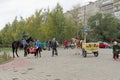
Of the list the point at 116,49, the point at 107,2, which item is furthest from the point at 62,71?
the point at 107,2

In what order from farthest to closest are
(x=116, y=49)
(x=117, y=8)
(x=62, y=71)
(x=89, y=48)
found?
(x=117, y=8)
(x=89, y=48)
(x=116, y=49)
(x=62, y=71)

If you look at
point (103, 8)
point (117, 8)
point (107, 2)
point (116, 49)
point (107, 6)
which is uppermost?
point (107, 2)

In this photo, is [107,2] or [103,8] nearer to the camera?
[107,2]

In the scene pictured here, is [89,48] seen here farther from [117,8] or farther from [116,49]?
[117,8]

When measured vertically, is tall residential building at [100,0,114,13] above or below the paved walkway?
above

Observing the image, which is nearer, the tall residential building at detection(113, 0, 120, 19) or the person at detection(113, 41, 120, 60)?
the person at detection(113, 41, 120, 60)

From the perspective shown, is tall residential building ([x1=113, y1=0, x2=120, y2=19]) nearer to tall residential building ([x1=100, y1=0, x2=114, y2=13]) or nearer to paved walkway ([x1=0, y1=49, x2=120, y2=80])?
tall residential building ([x1=100, y1=0, x2=114, y2=13])

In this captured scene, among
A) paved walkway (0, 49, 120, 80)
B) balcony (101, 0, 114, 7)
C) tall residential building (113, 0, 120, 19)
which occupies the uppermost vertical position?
balcony (101, 0, 114, 7)

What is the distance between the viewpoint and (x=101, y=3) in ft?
480

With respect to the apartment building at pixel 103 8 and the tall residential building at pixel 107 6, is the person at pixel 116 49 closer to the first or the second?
the apartment building at pixel 103 8

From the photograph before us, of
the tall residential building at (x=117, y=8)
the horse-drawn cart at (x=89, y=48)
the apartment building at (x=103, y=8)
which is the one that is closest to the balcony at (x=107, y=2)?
the apartment building at (x=103, y=8)

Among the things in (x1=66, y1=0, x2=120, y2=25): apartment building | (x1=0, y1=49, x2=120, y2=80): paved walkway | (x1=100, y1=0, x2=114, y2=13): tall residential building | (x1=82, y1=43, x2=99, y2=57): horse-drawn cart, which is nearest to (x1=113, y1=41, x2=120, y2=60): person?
(x1=82, y1=43, x2=99, y2=57): horse-drawn cart

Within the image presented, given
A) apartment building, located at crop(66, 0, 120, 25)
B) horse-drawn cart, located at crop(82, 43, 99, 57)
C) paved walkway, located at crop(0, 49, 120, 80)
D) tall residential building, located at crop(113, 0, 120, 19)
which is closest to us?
paved walkway, located at crop(0, 49, 120, 80)

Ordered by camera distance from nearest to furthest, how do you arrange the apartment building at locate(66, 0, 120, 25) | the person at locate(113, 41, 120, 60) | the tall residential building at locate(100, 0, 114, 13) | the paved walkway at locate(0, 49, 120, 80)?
the paved walkway at locate(0, 49, 120, 80) → the person at locate(113, 41, 120, 60) → the apartment building at locate(66, 0, 120, 25) → the tall residential building at locate(100, 0, 114, 13)
